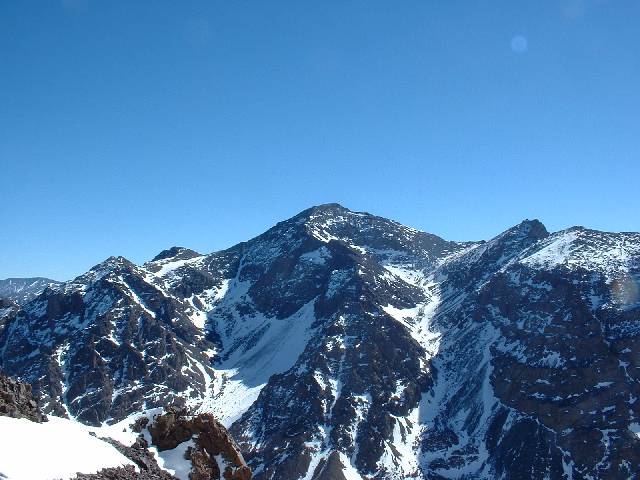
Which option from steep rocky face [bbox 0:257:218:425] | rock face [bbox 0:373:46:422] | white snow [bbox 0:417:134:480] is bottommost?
steep rocky face [bbox 0:257:218:425]

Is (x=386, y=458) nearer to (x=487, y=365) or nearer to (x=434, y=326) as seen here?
(x=487, y=365)

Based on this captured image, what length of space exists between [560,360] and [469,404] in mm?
26888

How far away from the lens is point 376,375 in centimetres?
16025

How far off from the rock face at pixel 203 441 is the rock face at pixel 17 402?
32.4ft

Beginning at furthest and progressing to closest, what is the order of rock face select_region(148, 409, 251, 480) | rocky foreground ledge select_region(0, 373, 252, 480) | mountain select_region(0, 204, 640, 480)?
mountain select_region(0, 204, 640, 480) < rock face select_region(148, 409, 251, 480) < rocky foreground ledge select_region(0, 373, 252, 480)

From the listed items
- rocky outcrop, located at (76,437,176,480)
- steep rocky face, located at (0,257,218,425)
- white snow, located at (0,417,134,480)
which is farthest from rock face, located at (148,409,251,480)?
steep rocky face, located at (0,257,218,425)

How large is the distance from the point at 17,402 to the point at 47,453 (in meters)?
10.1

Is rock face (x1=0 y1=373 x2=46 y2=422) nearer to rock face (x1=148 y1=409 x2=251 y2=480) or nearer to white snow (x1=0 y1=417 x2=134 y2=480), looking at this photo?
white snow (x1=0 y1=417 x2=134 y2=480)

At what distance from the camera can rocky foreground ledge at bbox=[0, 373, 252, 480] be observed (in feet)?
115

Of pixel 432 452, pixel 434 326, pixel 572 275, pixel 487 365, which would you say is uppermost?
pixel 572 275

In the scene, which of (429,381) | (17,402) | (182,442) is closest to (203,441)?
(182,442)

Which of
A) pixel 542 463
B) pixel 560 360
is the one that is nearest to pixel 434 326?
pixel 560 360

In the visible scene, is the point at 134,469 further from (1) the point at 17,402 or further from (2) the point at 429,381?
(2) the point at 429,381

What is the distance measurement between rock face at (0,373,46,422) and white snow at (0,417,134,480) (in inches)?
77.9
